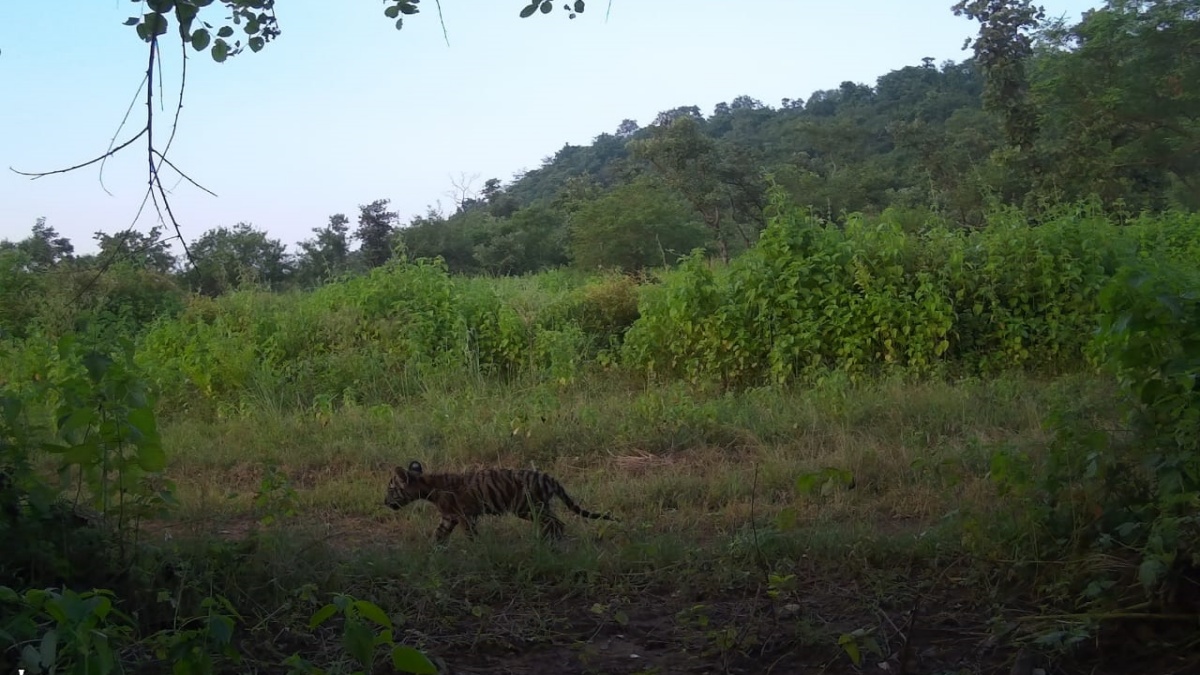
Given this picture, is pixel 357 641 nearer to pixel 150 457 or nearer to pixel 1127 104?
pixel 150 457

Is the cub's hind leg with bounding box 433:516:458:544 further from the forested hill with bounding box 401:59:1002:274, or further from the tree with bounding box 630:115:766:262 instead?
the tree with bounding box 630:115:766:262

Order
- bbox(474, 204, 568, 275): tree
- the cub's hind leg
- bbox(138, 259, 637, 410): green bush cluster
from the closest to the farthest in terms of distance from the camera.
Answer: the cub's hind leg → bbox(138, 259, 637, 410): green bush cluster → bbox(474, 204, 568, 275): tree

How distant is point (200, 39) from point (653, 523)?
3.27m

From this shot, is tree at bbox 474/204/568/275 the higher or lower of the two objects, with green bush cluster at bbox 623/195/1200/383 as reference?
higher

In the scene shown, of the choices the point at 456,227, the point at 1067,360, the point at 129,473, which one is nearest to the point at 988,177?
the point at 456,227

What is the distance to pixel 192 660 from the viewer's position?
263 centimetres

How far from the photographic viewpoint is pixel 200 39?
4008 mm

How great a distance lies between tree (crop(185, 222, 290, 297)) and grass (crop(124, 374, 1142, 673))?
5.01 m

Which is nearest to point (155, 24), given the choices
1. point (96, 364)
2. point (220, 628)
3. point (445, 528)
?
point (96, 364)

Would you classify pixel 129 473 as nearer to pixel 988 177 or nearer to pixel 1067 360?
pixel 1067 360

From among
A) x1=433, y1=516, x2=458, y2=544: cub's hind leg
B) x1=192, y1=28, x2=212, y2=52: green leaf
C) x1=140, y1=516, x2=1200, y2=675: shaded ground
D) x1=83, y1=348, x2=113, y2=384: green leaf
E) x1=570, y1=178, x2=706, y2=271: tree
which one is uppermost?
x1=192, y1=28, x2=212, y2=52: green leaf

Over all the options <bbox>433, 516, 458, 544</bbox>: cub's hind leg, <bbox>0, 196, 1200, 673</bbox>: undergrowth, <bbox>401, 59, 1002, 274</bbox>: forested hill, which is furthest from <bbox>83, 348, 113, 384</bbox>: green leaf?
<bbox>401, 59, 1002, 274</bbox>: forested hill

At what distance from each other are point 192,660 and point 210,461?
18.3ft

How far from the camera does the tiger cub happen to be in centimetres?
561
